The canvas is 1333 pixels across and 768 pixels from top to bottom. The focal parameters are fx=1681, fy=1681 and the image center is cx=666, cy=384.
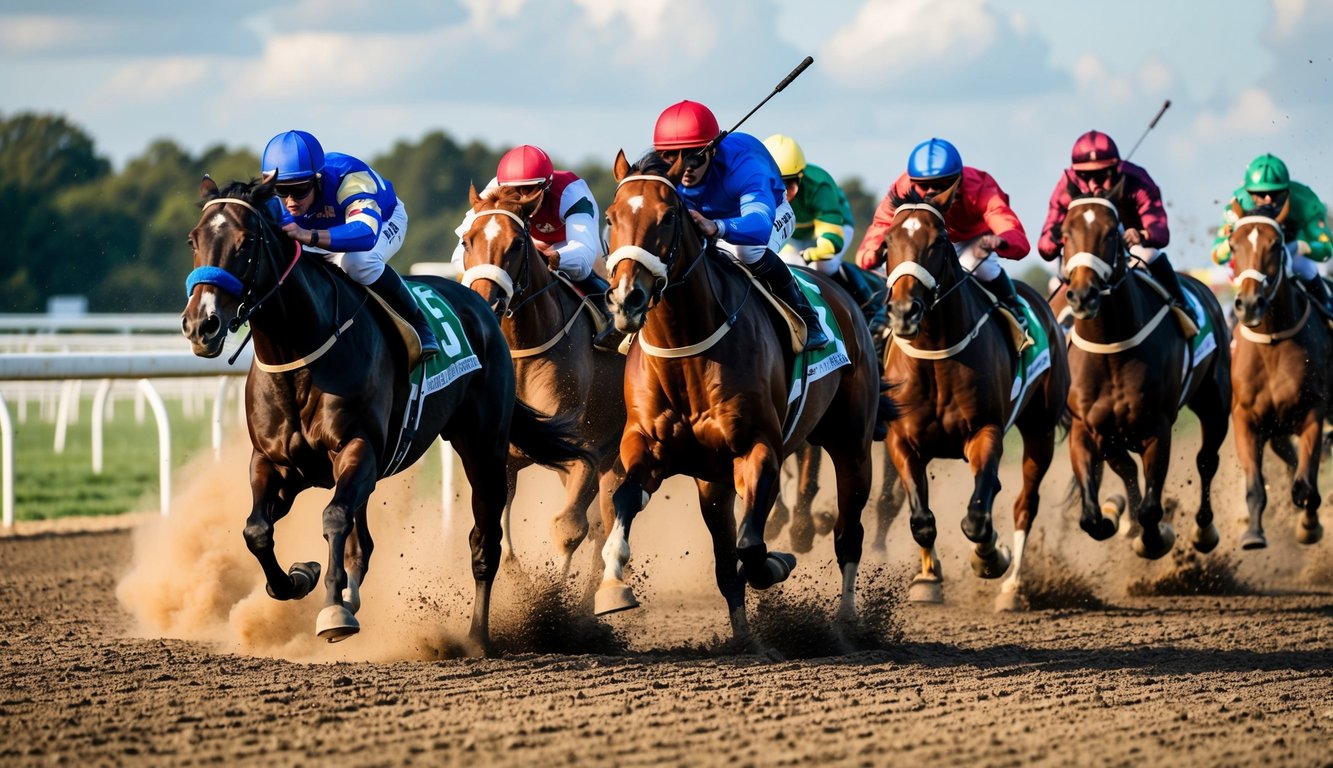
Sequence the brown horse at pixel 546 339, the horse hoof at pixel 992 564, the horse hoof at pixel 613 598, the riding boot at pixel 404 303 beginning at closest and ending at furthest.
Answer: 1. the horse hoof at pixel 613 598
2. the riding boot at pixel 404 303
3. the brown horse at pixel 546 339
4. the horse hoof at pixel 992 564

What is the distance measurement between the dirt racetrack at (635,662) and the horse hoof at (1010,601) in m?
0.13

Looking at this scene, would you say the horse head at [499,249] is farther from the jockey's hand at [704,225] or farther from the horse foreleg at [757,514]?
the horse foreleg at [757,514]

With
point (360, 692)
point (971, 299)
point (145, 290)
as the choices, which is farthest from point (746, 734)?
point (145, 290)

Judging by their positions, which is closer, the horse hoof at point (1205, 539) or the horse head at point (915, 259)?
the horse head at point (915, 259)

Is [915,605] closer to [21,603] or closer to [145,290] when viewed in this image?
[21,603]

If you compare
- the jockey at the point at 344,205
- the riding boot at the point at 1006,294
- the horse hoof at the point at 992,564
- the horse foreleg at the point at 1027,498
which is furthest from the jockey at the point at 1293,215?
the jockey at the point at 344,205

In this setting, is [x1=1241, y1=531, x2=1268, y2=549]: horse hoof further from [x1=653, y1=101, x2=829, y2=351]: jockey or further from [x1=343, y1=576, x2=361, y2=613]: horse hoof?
[x1=343, y1=576, x2=361, y2=613]: horse hoof

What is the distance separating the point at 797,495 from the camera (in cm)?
945

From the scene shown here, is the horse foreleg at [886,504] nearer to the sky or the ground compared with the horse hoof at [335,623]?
nearer to the sky

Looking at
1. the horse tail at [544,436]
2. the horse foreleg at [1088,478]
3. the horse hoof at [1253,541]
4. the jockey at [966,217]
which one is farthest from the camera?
the horse hoof at [1253,541]

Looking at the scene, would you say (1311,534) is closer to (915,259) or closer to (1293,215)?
(1293,215)

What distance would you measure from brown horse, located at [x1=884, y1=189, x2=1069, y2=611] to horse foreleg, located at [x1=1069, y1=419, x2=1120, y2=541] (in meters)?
0.54

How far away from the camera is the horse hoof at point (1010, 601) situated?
8.15 m

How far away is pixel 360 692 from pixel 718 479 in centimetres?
170
